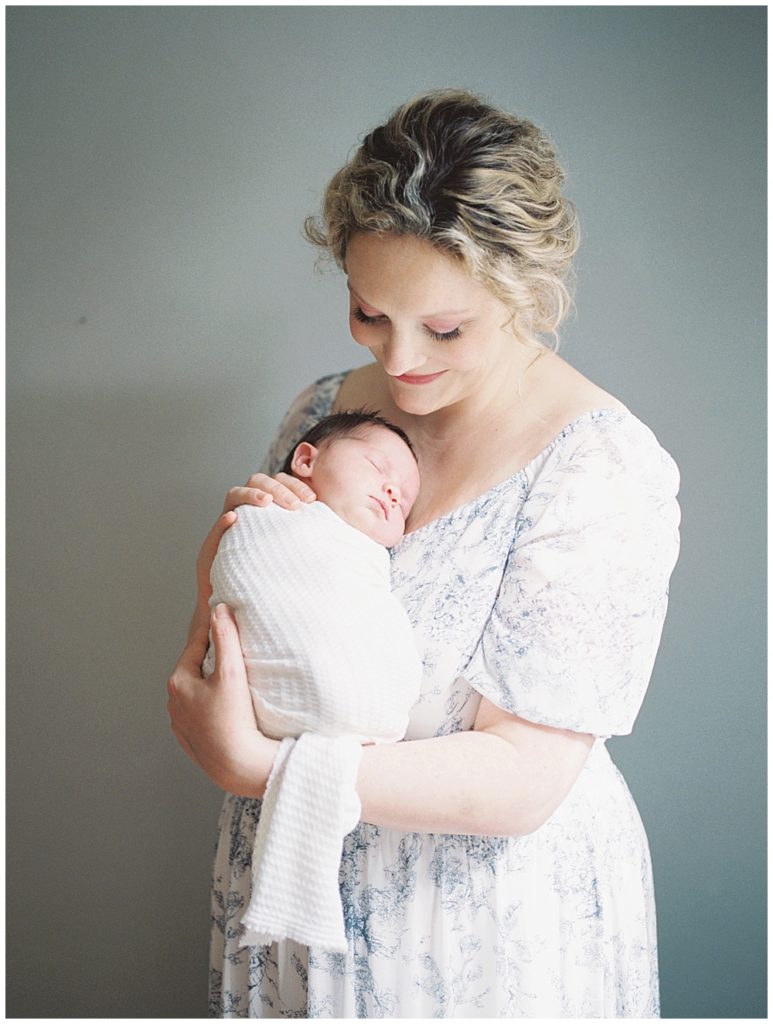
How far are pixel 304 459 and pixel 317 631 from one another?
30 cm

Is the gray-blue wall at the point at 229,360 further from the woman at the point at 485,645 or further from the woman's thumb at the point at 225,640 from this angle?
the woman's thumb at the point at 225,640

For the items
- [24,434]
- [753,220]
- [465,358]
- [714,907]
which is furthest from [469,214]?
[714,907]

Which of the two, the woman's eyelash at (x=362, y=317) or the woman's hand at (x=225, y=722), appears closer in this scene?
the woman's hand at (x=225, y=722)

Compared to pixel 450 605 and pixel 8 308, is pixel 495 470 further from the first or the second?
pixel 8 308

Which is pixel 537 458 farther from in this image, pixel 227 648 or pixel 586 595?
pixel 227 648

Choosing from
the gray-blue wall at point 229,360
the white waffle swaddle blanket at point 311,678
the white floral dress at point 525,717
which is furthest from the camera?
the gray-blue wall at point 229,360

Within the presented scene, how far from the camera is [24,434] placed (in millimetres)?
1991

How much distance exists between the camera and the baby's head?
1.31 meters

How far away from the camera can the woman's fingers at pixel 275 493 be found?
1284 mm

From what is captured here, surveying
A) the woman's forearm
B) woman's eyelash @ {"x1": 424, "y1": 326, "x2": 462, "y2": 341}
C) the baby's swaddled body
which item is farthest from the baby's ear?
the woman's forearm

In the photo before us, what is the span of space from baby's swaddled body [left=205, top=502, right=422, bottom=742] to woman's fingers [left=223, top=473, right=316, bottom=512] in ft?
0.11

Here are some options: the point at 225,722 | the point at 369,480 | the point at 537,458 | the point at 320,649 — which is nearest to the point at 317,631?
the point at 320,649

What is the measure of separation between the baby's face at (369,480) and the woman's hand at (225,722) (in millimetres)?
215

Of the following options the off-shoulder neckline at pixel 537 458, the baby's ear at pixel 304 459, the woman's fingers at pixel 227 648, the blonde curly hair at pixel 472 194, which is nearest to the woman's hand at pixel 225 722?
the woman's fingers at pixel 227 648
